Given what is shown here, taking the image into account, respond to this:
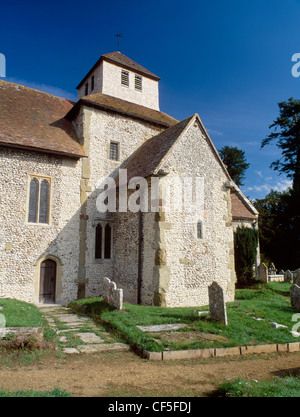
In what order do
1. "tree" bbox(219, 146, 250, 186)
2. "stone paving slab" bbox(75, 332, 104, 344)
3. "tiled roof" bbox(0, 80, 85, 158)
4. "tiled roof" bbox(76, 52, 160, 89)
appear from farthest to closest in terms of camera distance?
"tree" bbox(219, 146, 250, 186)
"tiled roof" bbox(76, 52, 160, 89)
"tiled roof" bbox(0, 80, 85, 158)
"stone paving slab" bbox(75, 332, 104, 344)

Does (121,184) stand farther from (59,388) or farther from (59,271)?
(59,388)

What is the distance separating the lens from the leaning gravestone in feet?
28.2

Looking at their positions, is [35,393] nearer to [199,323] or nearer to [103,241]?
[199,323]

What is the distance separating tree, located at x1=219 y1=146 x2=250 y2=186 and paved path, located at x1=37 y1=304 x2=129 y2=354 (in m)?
32.6

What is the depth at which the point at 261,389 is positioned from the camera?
175 inches

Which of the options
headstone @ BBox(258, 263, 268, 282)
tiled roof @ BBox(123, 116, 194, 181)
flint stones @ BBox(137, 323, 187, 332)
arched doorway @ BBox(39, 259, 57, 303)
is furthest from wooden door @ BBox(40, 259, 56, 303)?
headstone @ BBox(258, 263, 268, 282)

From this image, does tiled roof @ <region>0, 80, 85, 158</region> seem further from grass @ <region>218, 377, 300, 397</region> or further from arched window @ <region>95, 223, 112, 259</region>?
grass @ <region>218, 377, 300, 397</region>

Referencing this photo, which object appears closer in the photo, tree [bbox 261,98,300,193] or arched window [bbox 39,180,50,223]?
arched window [bbox 39,180,50,223]

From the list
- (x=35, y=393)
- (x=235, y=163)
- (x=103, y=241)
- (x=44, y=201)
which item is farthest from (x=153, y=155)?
(x=235, y=163)

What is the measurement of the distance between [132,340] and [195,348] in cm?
156

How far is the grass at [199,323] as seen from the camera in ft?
23.0

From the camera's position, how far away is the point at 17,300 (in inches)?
469

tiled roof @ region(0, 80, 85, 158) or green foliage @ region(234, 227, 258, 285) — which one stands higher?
tiled roof @ region(0, 80, 85, 158)
